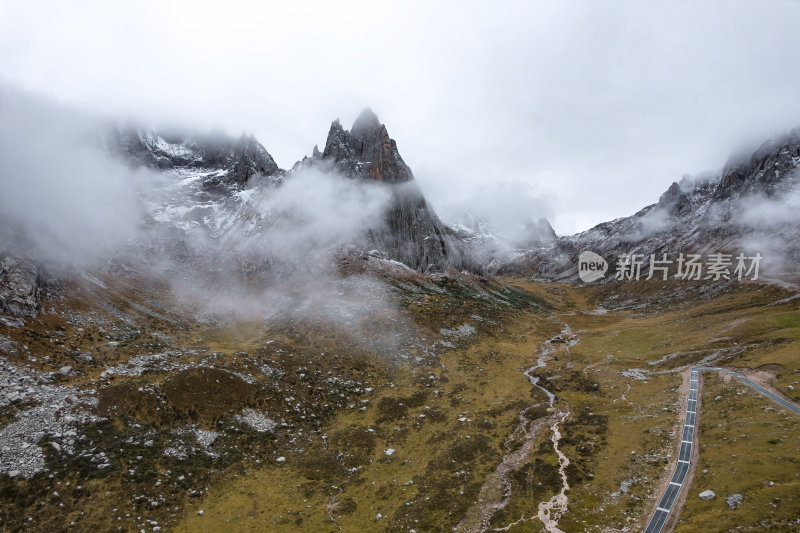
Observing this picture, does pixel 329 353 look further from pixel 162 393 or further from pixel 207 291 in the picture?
pixel 207 291

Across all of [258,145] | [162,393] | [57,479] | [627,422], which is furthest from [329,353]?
[258,145]

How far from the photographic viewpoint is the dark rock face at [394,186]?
168 meters

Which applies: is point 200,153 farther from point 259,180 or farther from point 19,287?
point 19,287

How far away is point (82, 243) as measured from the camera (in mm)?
93312

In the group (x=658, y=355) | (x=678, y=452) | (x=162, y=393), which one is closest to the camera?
(x=678, y=452)

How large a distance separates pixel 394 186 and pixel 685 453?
15223 cm

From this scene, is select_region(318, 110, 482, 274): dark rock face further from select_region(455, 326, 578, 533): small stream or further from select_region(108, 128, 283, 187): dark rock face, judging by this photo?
select_region(455, 326, 578, 533): small stream

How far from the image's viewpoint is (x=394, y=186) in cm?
17638

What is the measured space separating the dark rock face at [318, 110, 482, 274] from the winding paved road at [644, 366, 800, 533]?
11734 centimetres

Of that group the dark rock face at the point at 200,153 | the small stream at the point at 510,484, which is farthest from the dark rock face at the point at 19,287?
the dark rock face at the point at 200,153

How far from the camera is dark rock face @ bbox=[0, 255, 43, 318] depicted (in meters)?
52.7

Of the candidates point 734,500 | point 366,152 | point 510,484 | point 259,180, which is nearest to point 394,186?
point 366,152

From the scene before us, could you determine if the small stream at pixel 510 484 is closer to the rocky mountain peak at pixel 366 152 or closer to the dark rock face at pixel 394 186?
the dark rock face at pixel 394 186

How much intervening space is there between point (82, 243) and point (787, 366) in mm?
148552
